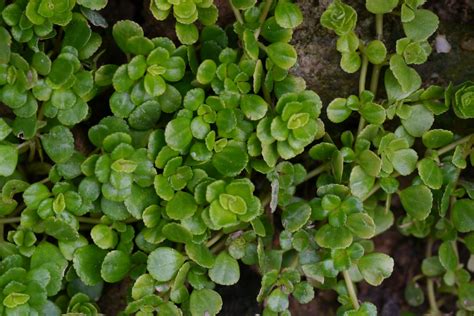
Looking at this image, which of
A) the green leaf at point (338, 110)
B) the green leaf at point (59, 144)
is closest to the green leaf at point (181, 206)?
the green leaf at point (59, 144)

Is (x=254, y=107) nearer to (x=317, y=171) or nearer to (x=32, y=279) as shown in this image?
(x=317, y=171)

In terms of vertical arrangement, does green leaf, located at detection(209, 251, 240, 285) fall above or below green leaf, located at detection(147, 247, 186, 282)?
below

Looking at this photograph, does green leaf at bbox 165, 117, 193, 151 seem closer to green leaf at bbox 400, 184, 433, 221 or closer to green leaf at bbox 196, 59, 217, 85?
green leaf at bbox 196, 59, 217, 85

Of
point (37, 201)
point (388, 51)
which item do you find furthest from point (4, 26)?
point (388, 51)

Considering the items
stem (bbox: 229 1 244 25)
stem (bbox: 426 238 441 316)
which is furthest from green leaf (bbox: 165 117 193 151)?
stem (bbox: 426 238 441 316)

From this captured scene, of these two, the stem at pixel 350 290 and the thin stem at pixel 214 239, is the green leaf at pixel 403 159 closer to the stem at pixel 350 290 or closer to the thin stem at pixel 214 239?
the stem at pixel 350 290

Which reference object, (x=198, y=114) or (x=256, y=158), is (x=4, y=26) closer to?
(x=198, y=114)

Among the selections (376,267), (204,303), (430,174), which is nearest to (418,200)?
(430,174)
